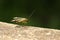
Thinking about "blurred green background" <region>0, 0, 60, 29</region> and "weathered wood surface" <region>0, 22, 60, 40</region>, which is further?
"blurred green background" <region>0, 0, 60, 29</region>

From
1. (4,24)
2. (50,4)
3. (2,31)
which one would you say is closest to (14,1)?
(50,4)

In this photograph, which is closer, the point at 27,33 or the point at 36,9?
the point at 27,33

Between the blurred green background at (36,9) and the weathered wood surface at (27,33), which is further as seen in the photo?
the blurred green background at (36,9)

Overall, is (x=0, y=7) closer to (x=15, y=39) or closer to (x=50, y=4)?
(x=50, y=4)

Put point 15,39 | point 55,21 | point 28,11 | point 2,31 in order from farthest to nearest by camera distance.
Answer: point 28,11
point 55,21
point 2,31
point 15,39

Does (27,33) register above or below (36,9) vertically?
below

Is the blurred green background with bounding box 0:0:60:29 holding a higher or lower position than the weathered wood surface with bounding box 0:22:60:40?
higher

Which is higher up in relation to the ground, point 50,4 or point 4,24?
point 50,4

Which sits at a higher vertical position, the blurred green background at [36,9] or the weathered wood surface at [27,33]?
the blurred green background at [36,9]
